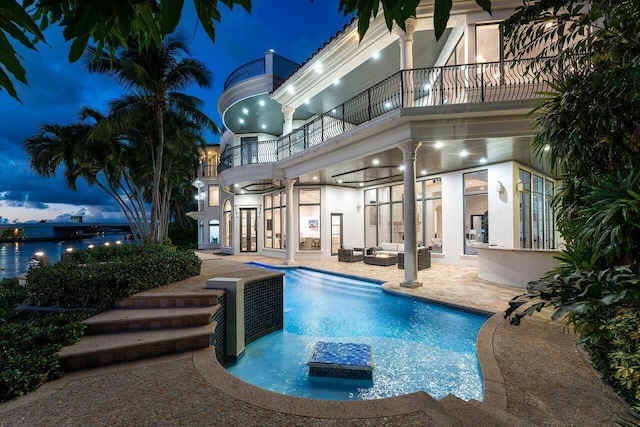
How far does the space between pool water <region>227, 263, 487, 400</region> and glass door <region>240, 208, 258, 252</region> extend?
998 centimetres

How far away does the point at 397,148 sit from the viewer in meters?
8.36

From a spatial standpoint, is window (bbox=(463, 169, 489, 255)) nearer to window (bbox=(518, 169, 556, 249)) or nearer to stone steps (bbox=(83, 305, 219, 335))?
window (bbox=(518, 169, 556, 249))

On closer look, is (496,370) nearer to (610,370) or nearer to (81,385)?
(610,370)

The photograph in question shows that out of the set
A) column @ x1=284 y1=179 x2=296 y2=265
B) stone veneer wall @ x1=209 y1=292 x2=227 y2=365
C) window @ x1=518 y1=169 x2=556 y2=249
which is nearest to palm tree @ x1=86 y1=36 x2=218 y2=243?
column @ x1=284 y1=179 x2=296 y2=265

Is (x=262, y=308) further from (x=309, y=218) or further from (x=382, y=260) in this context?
(x=309, y=218)

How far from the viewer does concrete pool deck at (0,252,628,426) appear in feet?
7.29

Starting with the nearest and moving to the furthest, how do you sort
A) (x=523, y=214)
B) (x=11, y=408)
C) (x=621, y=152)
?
(x=11, y=408)
(x=621, y=152)
(x=523, y=214)

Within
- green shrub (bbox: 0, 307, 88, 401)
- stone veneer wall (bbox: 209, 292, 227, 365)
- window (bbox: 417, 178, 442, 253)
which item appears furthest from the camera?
A: window (bbox: 417, 178, 442, 253)

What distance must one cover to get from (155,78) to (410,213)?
30.8 feet

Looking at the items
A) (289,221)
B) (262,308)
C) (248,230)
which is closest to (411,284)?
(262,308)

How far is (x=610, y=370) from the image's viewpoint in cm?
284

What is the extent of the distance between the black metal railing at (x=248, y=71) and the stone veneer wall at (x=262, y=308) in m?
11.7

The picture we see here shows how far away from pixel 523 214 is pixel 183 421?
11.9m

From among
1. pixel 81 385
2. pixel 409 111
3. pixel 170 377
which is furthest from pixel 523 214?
pixel 81 385
